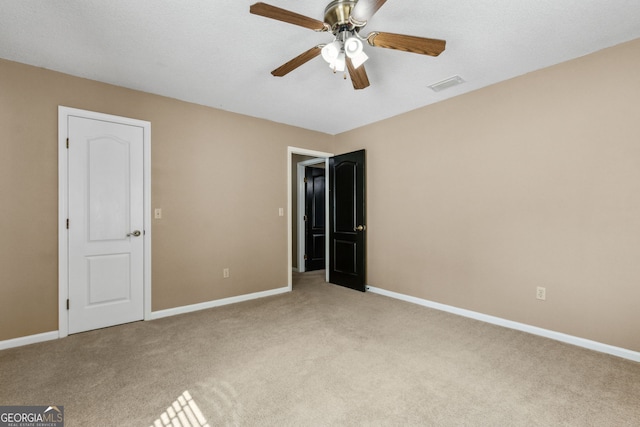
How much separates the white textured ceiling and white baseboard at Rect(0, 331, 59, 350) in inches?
99.5

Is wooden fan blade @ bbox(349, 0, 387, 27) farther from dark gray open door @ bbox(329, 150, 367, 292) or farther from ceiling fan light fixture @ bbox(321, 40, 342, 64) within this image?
dark gray open door @ bbox(329, 150, 367, 292)

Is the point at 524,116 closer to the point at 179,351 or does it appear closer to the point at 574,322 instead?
the point at 574,322

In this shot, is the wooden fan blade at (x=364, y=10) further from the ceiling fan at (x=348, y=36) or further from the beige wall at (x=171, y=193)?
the beige wall at (x=171, y=193)

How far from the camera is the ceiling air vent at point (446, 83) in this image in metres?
3.06

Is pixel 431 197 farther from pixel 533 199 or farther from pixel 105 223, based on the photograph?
pixel 105 223

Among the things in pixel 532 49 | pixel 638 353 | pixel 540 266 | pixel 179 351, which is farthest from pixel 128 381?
pixel 532 49

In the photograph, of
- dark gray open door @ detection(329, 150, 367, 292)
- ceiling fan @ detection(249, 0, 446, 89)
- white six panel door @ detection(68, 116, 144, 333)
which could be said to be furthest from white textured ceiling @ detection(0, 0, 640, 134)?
dark gray open door @ detection(329, 150, 367, 292)

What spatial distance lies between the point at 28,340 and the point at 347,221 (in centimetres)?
390

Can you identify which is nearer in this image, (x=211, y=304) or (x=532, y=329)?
(x=532, y=329)

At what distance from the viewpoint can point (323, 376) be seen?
7.11ft

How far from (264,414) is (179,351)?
121 cm

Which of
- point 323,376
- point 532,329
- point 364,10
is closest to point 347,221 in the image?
point 532,329

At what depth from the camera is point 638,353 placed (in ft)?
7.78

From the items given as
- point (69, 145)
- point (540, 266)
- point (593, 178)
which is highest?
point (69, 145)
